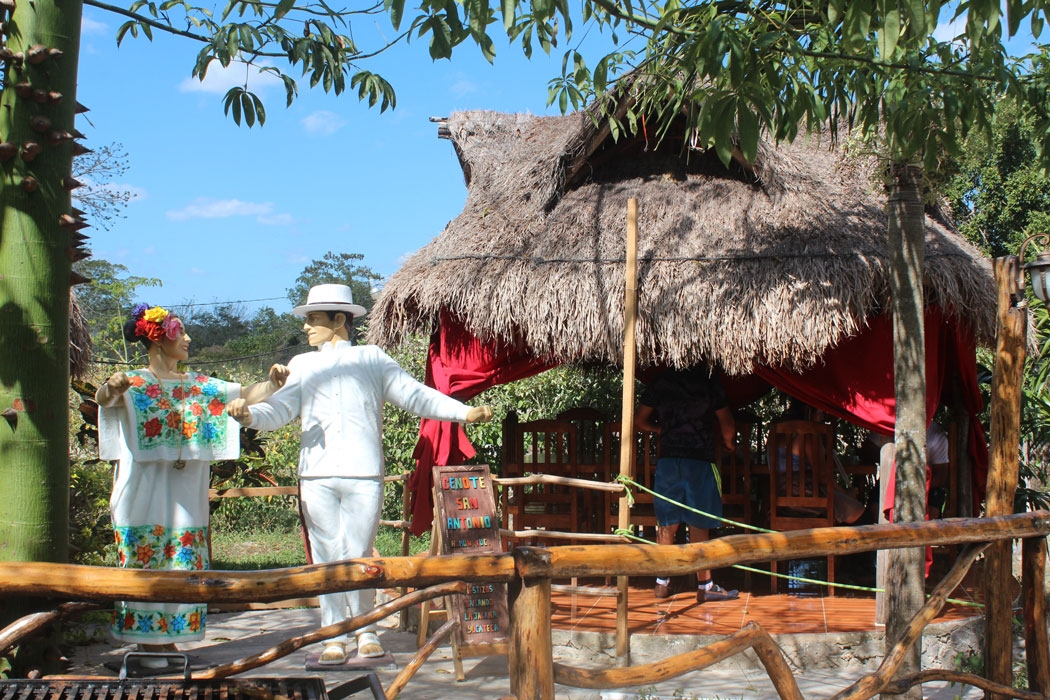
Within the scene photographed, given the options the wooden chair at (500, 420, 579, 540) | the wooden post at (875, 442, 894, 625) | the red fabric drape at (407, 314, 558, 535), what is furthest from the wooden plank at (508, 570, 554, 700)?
the wooden chair at (500, 420, 579, 540)

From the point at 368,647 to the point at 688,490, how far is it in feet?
7.14

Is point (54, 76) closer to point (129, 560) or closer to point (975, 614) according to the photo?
point (129, 560)

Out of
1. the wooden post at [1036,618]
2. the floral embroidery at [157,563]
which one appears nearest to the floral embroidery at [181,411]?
the floral embroidery at [157,563]

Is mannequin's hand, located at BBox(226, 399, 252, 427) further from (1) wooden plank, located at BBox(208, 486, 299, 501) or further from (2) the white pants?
(1) wooden plank, located at BBox(208, 486, 299, 501)

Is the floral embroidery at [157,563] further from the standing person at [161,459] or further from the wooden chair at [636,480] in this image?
the wooden chair at [636,480]

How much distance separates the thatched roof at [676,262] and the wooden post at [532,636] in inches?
139

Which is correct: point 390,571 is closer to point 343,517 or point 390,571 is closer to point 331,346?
point 343,517

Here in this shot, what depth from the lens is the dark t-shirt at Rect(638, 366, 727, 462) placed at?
5.90 meters

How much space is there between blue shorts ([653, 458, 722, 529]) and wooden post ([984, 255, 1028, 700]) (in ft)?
7.21

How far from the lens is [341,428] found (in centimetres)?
475

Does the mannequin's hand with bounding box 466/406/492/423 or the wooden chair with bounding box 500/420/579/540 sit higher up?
the mannequin's hand with bounding box 466/406/492/423

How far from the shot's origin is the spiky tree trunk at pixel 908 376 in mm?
4082

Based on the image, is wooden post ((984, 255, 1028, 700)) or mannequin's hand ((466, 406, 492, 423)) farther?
mannequin's hand ((466, 406, 492, 423))

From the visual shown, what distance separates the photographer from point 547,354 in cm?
594
